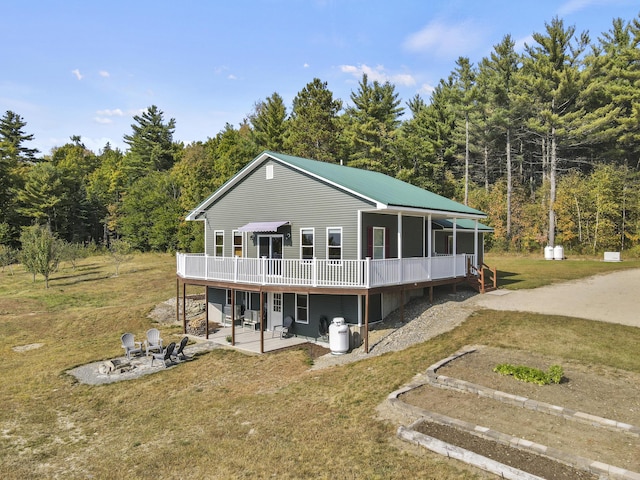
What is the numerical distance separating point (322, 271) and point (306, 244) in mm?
2928

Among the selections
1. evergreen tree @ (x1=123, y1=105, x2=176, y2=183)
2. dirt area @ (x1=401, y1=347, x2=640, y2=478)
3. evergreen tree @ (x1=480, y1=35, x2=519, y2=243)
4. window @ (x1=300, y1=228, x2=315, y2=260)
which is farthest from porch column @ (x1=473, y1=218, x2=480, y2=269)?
evergreen tree @ (x1=123, y1=105, x2=176, y2=183)

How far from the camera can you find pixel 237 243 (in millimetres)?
20516

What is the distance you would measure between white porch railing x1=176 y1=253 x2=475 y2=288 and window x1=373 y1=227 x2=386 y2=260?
4.71 ft

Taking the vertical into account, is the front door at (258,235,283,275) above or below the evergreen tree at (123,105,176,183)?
below

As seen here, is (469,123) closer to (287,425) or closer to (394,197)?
(394,197)

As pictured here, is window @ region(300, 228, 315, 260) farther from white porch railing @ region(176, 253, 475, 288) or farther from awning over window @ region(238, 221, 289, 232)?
white porch railing @ region(176, 253, 475, 288)

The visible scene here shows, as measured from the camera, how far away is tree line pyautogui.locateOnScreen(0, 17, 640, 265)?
1460 inches

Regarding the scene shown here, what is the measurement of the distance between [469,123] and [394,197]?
3634 centimetres

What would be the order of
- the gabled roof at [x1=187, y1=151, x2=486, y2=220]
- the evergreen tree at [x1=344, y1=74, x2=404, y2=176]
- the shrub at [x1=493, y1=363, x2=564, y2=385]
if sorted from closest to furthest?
the shrub at [x1=493, y1=363, x2=564, y2=385]
the gabled roof at [x1=187, y1=151, x2=486, y2=220]
the evergreen tree at [x1=344, y1=74, x2=404, y2=176]

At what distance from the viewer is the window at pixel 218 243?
21.3 meters

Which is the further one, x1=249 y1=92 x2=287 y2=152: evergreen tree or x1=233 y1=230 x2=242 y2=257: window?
x1=249 y1=92 x2=287 y2=152: evergreen tree

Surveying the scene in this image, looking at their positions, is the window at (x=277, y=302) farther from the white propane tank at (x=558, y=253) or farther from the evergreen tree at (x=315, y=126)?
the white propane tank at (x=558, y=253)

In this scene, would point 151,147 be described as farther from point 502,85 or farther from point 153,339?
point 153,339

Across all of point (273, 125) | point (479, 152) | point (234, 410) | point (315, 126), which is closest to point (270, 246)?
point (234, 410)
